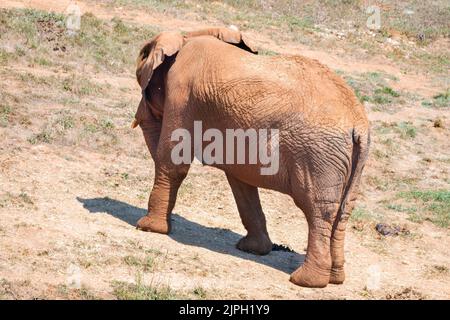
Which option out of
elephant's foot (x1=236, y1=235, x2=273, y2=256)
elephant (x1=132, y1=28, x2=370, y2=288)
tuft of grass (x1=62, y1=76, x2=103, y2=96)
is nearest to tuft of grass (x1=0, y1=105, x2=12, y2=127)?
tuft of grass (x1=62, y1=76, x2=103, y2=96)

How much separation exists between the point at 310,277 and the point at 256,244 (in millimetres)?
1265

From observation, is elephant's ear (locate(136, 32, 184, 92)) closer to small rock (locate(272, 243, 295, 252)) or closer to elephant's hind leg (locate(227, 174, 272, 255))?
elephant's hind leg (locate(227, 174, 272, 255))

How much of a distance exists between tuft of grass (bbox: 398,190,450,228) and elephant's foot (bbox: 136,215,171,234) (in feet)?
14.1

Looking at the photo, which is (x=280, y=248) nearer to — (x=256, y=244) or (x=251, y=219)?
(x=256, y=244)

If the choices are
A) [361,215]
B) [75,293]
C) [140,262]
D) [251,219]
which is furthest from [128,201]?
[75,293]

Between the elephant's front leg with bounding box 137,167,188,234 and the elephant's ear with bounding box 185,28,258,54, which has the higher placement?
the elephant's ear with bounding box 185,28,258,54

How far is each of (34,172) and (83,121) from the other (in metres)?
2.71

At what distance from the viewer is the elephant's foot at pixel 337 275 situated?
840 centimetres

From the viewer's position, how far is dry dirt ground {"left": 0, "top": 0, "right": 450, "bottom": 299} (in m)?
7.55

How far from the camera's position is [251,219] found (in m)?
9.27

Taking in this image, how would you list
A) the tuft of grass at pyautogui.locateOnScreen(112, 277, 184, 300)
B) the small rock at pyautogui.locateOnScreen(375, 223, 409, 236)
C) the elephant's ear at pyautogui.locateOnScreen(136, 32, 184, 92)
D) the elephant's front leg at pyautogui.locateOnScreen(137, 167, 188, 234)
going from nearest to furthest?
1. the tuft of grass at pyautogui.locateOnScreen(112, 277, 184, 300)
2. the elephant's ear at pyautogui.locateOnScreen(136, 32, 184, 92)
3. the elephant's front leg at pyautogui.locateOnScreen(137, 167, 188, 234)
4. the small rock at pyautogui.locateOnScreen(375, 223, 409, 236)

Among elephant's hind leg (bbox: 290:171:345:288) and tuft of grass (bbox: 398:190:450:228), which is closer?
elephant's hind leg (bbox: 290:171:345:288)

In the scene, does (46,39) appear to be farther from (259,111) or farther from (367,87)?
(259,111)
